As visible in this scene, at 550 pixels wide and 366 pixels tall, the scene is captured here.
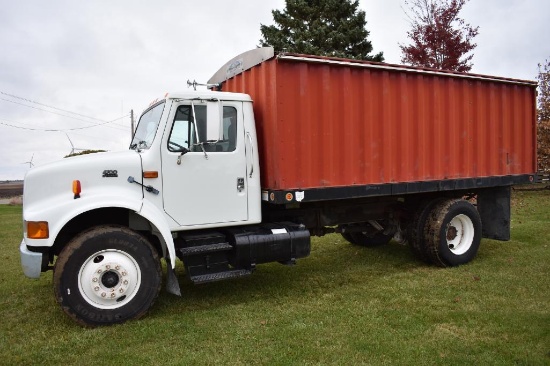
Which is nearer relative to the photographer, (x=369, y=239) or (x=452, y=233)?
(x=452, y=233)

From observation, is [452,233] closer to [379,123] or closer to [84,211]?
[379,123]

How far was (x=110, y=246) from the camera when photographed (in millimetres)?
4871

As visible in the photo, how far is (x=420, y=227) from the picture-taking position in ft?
23.9

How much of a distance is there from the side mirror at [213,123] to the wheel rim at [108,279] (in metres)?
1.61

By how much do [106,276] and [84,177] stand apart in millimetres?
1108

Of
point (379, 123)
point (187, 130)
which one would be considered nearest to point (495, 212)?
point (379, 123)

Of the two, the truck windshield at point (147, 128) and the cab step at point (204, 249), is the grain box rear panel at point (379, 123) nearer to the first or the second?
the cab step at point (204, 249)

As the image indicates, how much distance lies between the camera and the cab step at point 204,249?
206 inches

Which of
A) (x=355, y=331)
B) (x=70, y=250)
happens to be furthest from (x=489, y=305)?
(x=70, y=250)

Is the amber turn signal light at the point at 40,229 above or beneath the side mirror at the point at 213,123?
beneath

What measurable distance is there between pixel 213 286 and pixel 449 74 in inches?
191

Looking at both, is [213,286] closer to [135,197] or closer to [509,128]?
[135,197]

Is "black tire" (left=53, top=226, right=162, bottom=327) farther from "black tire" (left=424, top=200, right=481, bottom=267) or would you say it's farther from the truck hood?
"black tire" (left=424, top=200, right=481, bottom=267)

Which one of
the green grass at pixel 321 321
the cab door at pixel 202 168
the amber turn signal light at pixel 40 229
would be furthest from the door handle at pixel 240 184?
the amber turn signal light at pixel 40 229
